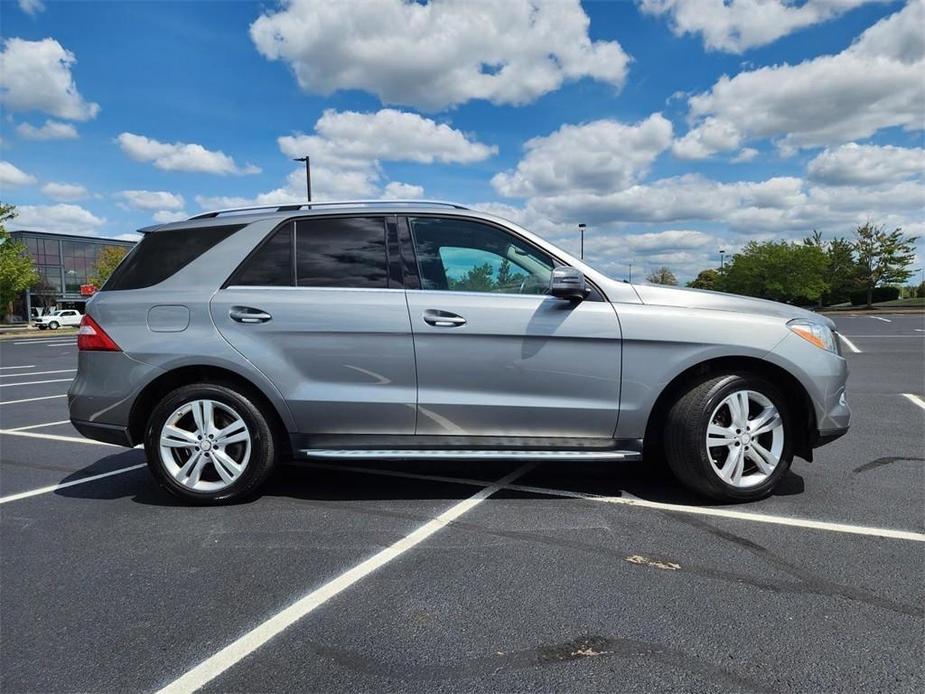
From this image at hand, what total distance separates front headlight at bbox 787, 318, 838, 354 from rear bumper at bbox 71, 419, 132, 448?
413 centimetres

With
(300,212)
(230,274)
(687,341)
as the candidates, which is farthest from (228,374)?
(687,341)

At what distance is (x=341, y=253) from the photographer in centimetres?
382

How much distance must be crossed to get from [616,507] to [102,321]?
3.40 metres

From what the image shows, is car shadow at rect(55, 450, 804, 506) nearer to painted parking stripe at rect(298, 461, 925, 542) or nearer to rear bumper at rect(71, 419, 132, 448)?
painted parking stripe at rect(298, 461, 925, 542)

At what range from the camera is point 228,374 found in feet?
12.4

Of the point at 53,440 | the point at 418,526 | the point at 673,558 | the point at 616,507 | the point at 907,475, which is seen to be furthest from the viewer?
the point at 53,440

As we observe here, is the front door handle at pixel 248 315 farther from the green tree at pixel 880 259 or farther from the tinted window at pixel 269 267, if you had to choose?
the green tree at pixel 880 259

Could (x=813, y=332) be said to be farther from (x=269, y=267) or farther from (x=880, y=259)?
(x=880, y=259)

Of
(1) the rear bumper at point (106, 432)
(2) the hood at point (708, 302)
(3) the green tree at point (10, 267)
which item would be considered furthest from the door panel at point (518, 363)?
(3) the green tree at point (10, 267)

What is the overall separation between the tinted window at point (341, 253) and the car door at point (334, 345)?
13 millimetres

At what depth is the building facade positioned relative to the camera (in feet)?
235

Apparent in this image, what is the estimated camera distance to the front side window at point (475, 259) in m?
3.73

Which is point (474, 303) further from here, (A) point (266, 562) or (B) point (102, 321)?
(B) point (102, 321)

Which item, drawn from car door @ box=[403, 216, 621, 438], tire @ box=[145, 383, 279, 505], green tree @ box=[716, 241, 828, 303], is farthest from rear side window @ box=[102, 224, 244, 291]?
green tree @ box=[716, 241, 828, 303]
